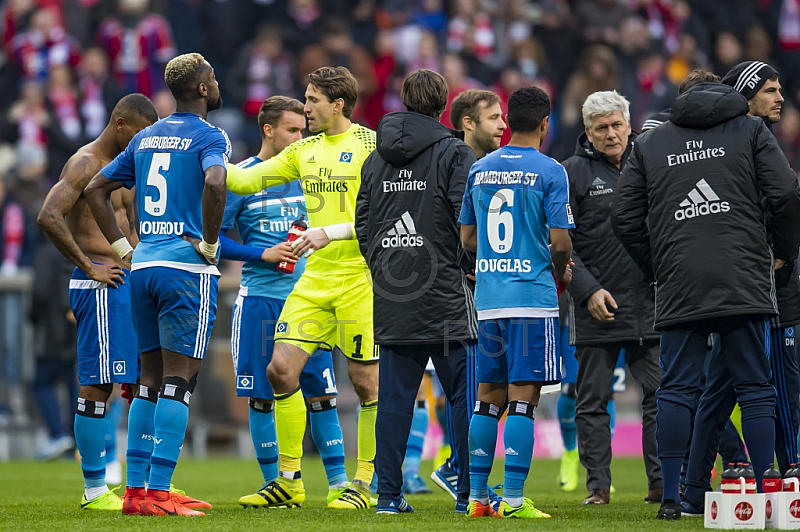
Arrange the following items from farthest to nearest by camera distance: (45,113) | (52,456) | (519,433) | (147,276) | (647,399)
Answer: (45,113)
(52,456)
(647,399)
(147,276)
(519,433)

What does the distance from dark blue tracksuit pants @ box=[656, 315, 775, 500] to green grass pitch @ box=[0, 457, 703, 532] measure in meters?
0.47

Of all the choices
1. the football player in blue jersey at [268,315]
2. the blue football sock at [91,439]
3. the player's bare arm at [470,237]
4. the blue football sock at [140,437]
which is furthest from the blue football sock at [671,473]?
the blue football sock at [91,439]

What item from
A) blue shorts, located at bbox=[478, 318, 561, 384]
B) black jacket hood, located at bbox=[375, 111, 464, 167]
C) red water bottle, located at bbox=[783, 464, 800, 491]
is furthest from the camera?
black jacket hood, located at bbox=[375, 111, 464, 167]

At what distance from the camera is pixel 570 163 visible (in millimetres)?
8883

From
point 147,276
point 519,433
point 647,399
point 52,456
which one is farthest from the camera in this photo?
point 52,456

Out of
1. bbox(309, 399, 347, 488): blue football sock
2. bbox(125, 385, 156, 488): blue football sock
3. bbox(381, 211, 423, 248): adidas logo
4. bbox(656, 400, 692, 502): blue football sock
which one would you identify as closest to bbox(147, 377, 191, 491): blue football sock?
bbox(125, 385, 156, 488): blue football sock

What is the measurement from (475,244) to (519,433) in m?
1.14

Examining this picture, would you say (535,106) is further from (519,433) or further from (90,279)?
(90,279)

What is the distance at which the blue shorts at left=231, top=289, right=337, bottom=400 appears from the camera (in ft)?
27.7

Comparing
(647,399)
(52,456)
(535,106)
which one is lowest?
(52,456)

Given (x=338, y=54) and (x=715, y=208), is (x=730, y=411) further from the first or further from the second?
(x=338, y=54)

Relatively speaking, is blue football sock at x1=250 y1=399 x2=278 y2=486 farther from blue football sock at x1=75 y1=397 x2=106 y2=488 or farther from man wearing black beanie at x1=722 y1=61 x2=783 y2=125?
man wearing black beanie at x1=722 y1=61 x2=783 y2=125

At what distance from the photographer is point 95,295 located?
8133 mm

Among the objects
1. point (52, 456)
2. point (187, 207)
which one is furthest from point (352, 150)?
point (52, 456)
